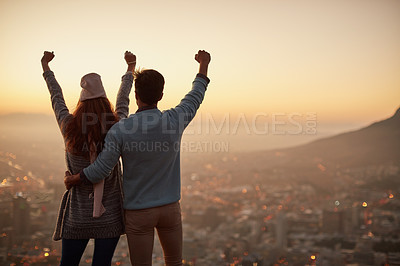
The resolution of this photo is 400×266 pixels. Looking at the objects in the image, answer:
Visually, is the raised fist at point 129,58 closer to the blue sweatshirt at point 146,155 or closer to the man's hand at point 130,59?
the man's hand at point 130,59

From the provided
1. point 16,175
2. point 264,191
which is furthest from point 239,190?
point 16,175

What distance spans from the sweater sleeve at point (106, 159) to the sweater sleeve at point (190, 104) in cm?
24

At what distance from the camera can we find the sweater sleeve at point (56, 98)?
165cm

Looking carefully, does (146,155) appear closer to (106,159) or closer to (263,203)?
(106,159)

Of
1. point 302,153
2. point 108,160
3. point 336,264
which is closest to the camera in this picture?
point 108,160

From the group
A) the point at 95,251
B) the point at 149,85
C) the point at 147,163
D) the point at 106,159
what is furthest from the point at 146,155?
the point at 95,251

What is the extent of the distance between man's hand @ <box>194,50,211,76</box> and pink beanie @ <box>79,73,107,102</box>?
1.42ft

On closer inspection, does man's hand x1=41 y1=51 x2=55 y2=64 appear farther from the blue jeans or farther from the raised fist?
the blue jeans

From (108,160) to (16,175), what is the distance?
478 centimetres

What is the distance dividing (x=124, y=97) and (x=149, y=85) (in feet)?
1.21

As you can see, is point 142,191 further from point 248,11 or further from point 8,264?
point 248,11

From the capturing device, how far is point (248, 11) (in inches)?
332

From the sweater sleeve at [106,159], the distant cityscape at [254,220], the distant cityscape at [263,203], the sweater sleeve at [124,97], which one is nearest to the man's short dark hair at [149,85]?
the sweater sleeve at [106,159]

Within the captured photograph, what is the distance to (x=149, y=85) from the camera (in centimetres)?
148
